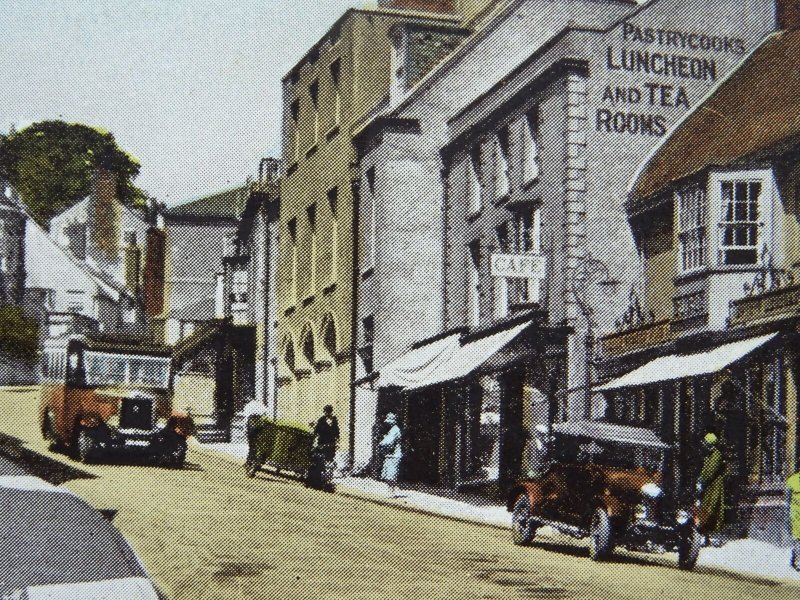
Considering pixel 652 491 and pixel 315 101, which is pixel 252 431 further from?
pixel 315 101

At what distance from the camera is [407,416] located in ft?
95.7

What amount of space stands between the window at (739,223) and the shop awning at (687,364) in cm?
172

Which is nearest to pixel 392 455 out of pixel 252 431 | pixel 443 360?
pixel 443 360

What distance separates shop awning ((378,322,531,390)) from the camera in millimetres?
23641

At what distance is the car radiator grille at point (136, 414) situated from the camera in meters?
23.8

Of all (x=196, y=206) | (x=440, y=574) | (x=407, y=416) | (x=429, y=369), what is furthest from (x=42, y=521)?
(x=196, y=206)

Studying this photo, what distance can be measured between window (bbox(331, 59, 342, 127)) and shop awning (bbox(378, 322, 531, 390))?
7.58m

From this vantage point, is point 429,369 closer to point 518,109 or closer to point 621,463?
point 518,109

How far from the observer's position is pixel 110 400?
2416 cm

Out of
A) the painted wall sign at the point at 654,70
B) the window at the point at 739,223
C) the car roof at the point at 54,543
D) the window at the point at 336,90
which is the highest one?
the window at the point at 336,90

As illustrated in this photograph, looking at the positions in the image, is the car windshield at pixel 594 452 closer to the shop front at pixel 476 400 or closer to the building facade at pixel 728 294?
the building facade at pixel 728 294

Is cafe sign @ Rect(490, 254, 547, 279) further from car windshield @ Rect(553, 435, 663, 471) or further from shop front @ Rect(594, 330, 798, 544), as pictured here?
car windshield @ Rect(553, 435, 663, 471)

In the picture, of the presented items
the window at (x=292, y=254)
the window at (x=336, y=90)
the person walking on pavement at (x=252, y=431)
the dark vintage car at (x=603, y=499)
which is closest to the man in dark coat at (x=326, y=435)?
the person walking on pavement at (x=252, y=431)

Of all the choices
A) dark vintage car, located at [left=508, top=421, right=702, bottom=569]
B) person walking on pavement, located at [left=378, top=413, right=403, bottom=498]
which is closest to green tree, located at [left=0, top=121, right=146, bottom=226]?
dark vintage car, located at [left=508, top=421, right=702, bottom=569]
